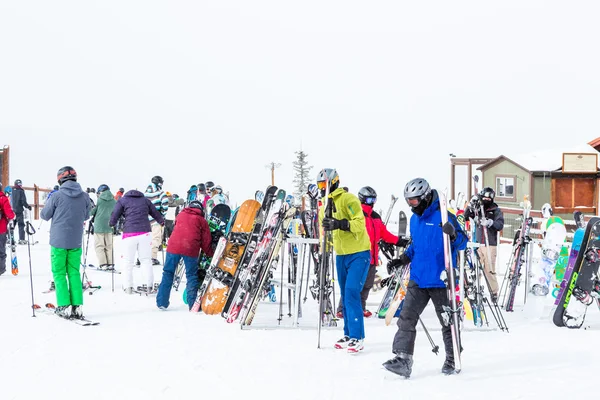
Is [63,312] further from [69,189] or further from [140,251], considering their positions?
[140,251]

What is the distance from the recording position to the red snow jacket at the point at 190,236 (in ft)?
25.5

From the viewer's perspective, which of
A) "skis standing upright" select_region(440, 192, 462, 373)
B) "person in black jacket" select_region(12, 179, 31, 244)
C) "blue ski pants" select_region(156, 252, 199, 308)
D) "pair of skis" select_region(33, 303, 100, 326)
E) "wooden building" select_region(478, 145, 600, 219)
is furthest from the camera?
"wooden building" select_region(478, 145, 600, 219)

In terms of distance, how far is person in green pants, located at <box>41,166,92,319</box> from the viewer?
6.79 m

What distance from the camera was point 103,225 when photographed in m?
11.3

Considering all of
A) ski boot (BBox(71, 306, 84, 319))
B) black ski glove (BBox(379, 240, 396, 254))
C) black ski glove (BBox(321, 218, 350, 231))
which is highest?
black ski glove (BBox(321, 218, 350, 231))

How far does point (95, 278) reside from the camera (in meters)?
10.7

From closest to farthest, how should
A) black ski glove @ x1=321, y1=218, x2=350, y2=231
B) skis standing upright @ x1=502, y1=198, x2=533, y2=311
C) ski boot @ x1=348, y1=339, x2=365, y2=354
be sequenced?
black ski glove @ x1=321, y1=218, x2=350, y2=231 → ski boot @ x1=348, y1=339, x2=365, y2=354 → skis standing upright @ x1=502, y1=198, x2=533, y2=311

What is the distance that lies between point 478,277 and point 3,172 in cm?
2351

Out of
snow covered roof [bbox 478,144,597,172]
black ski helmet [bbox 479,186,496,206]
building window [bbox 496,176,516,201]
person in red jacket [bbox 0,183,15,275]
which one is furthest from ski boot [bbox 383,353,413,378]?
building window [bbox 496,176,516,201]

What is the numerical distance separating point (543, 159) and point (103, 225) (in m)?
18.5

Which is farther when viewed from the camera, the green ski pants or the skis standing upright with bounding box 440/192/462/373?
the green ski pants

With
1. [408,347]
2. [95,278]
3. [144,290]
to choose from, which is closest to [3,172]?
[95,278]

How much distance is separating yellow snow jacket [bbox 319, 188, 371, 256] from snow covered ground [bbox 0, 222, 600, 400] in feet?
3.40

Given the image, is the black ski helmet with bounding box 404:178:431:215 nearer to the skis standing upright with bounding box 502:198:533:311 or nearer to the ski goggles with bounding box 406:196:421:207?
the ski goggles with bounding box 406:196:421:207
